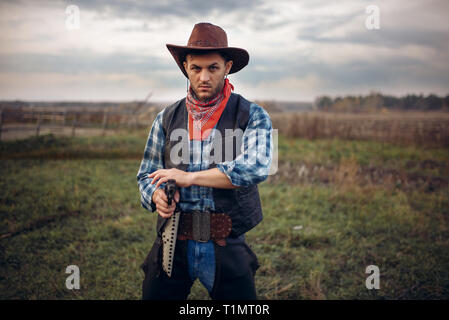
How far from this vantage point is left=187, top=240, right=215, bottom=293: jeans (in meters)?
1.86

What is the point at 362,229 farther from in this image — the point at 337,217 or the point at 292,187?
the point at 292,187

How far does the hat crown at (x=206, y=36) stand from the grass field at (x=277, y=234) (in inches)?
113

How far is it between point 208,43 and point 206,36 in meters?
0.05

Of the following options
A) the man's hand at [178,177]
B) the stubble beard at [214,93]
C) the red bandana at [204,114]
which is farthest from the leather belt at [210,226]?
the stubble beard at [214,93]

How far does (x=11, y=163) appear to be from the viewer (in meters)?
9.53

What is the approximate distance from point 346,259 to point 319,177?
4.39 metres

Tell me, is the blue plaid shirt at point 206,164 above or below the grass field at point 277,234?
above

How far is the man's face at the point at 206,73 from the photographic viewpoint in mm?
1807

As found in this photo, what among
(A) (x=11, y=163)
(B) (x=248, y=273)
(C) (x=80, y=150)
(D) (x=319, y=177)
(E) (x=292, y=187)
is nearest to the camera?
(B) (x=248, y=273)

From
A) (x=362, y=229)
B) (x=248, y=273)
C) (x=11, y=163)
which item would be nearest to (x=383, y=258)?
(x=362, y=229)

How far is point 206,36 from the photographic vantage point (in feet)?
5.93

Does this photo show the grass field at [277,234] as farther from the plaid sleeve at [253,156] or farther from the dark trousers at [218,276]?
the plaid sleeve at [253,156]

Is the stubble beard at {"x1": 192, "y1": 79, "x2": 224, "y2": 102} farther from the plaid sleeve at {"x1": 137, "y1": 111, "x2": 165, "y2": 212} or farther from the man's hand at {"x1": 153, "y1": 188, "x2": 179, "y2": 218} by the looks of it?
the man's hand at {"x1": 153, "y1": 188, "x2": 179, "y2": 218}

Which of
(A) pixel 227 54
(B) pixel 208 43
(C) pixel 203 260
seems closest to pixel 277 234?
(C) pixel 203 260
